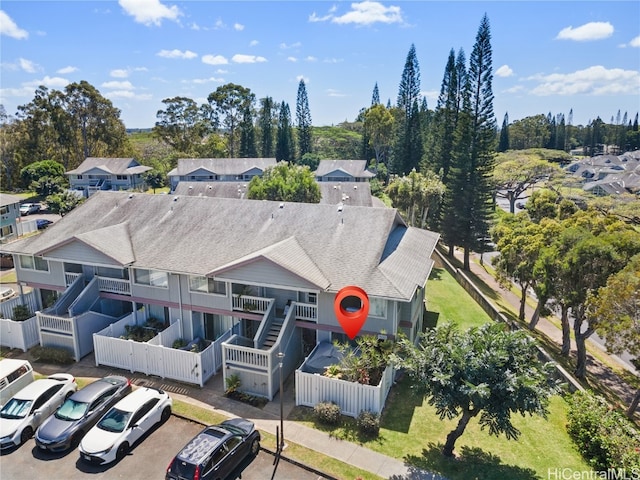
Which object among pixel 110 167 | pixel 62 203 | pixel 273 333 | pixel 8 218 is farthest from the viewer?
pixel 110 167

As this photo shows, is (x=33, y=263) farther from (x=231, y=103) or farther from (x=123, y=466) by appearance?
(x=231, y=103)

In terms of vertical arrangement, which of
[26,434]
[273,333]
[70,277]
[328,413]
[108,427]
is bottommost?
[26,434]

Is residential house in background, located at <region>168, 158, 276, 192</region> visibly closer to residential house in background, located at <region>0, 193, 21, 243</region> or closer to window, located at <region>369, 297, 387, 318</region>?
residential house in background, located at <region>0, 193, 21, 243</region>

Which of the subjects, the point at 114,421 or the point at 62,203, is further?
the point at 62,203

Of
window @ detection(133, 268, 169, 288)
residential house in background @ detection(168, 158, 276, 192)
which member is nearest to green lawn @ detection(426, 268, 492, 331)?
window @ detection(133, 268, 169, 288)

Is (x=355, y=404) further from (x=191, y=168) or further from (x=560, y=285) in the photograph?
(x=191, y=168)

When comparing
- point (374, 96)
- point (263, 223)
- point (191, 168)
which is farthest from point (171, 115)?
point (263, 223)

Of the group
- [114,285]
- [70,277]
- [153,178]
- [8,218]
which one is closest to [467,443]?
[114,285]
